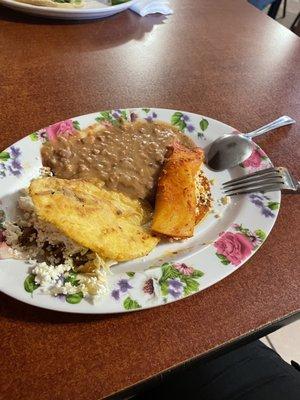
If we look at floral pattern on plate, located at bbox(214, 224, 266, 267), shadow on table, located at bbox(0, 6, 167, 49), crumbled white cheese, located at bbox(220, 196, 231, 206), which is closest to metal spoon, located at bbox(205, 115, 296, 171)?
crumbled white cheese, located at bbox(220, 196, 231, 206)

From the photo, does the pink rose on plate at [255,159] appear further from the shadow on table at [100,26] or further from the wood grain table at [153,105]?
the shadow on table at [100,26]

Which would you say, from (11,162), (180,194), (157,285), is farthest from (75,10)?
(157,285)

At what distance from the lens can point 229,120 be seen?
53.5 inches

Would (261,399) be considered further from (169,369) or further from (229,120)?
(229,120)

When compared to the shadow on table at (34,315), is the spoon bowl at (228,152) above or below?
above

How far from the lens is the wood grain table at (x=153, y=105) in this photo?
2.42 feet

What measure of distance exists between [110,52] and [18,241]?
3.17ft

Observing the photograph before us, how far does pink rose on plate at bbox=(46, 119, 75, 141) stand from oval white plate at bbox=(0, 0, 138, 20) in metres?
0.66

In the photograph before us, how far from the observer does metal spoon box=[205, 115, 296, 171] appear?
115cm

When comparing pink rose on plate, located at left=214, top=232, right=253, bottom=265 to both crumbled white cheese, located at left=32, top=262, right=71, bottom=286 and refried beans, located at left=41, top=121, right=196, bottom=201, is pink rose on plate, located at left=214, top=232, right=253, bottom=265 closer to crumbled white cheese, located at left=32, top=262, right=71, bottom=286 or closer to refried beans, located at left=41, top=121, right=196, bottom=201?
refried beans, located at left=41, top=121, right=196, bottom=201

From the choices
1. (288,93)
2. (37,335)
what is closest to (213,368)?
(37,335)

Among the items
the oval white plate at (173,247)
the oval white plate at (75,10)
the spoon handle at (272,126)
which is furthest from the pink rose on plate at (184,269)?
the oval white plate at (75,10)

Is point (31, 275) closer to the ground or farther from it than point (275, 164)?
closer to the ground

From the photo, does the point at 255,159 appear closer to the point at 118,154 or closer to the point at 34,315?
the point at 118,154
